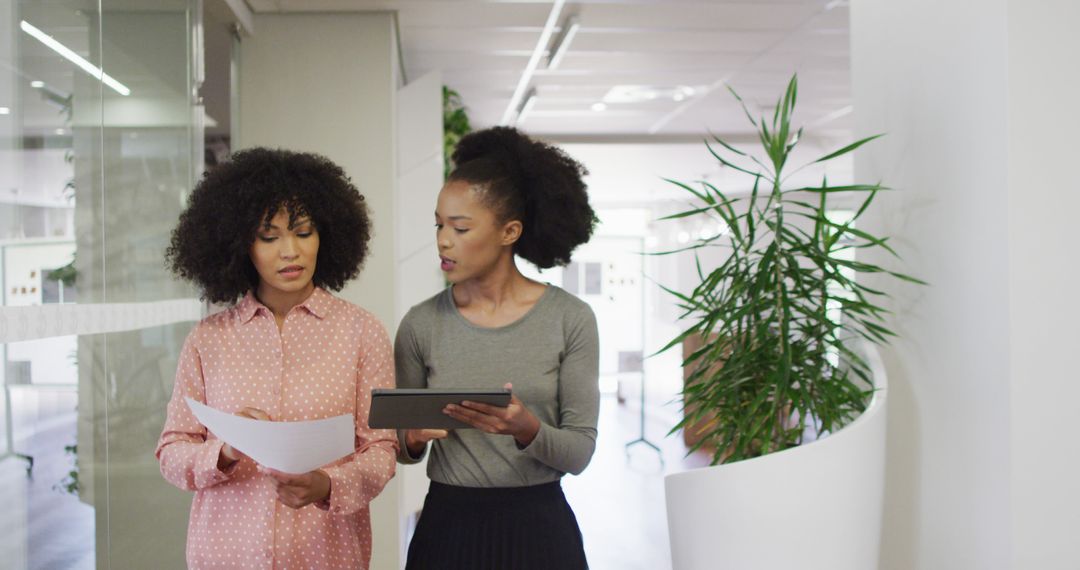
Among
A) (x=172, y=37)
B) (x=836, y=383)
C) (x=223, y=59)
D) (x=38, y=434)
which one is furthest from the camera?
(x=223, y=59)

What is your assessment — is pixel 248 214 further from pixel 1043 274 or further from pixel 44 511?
pixel 1043 274

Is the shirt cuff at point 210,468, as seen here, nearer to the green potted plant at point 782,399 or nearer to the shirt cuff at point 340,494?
the shirt cuff at point 340,494

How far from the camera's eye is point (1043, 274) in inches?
84.6

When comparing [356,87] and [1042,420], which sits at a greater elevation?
[356,87]

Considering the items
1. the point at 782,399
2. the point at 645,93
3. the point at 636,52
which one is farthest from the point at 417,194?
the point at 782,399

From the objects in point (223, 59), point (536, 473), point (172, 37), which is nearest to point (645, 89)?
point (223, 59)

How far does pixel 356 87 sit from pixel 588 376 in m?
3.36

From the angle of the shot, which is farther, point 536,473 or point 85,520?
point 85,520

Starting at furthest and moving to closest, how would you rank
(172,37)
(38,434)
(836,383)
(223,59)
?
(223,59), (172,37), (836,383), (38,434)

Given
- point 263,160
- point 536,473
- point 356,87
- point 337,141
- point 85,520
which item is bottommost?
point 85,520

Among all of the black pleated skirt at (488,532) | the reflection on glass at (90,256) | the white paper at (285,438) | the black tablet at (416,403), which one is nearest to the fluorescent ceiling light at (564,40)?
the reflection on glass at (90,256)

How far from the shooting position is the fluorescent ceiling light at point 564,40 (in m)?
4.96

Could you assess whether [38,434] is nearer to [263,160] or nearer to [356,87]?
[263,160]

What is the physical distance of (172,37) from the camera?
10.5 ft
